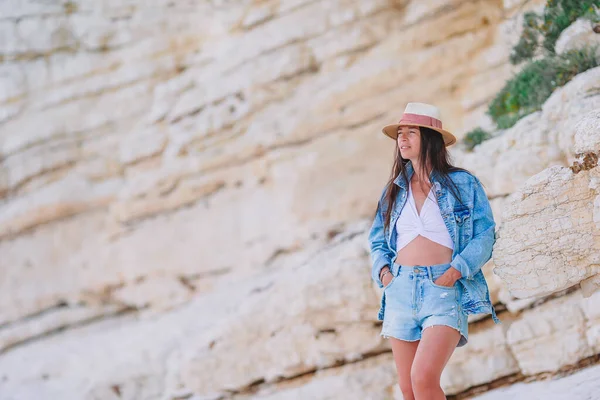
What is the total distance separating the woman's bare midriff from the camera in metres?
3.46

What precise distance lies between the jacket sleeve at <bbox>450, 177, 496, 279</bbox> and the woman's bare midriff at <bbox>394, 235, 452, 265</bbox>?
0.10 meters

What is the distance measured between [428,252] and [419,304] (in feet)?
0.96

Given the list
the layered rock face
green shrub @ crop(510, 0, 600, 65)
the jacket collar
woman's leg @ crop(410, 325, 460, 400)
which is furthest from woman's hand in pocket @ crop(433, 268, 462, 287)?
green shrub @ crop(510, 0, 600, 65)

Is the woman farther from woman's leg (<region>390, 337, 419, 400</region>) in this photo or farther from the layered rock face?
the layered rock face

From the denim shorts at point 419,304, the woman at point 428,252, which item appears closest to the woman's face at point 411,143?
the woman at point 428,252

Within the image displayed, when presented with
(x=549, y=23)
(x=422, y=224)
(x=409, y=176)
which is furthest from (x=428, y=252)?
(x=549, y=23)

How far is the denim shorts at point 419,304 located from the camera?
3328 mm

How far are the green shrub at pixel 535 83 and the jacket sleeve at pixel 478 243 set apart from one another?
2.96m

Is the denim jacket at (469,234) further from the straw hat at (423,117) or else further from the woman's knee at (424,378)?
the woman's knee at (424,378)

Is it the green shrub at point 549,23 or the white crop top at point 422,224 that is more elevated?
the green shrub at point 549,23

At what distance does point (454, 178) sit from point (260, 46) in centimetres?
782

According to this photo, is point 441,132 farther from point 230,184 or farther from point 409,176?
point 230,184

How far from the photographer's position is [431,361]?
3.24 meters

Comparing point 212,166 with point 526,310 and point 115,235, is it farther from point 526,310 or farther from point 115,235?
point 526,310
